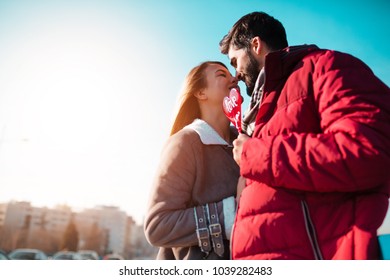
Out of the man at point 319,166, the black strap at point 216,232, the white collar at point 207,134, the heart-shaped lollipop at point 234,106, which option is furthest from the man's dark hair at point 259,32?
the black strap at point 216,232

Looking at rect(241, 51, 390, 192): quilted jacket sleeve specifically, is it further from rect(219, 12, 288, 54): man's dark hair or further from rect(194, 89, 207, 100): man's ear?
rect(194, 89, 207, 100): man's ear

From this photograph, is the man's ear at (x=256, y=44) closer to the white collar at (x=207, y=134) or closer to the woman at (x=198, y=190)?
the woman at (x=198, y=190)

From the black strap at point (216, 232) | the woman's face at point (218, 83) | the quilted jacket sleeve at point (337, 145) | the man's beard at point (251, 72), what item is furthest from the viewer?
the woman's face at point (218, 83)

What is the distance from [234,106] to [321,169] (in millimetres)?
962

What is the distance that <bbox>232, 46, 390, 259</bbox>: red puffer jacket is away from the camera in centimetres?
91

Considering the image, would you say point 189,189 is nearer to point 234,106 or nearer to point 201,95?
point 234,106

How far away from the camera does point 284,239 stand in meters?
1.01

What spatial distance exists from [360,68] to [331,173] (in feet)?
1.29

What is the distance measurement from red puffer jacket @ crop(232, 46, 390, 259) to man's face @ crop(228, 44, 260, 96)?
1.80 feet

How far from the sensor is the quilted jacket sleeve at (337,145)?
907mm

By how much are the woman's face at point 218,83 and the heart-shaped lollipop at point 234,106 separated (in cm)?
13

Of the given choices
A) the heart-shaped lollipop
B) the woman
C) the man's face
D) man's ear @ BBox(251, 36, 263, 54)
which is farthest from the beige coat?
man's ear @ BBox(251, 36, 263, 54)

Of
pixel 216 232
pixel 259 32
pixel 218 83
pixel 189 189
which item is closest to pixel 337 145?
pixel 216 232
